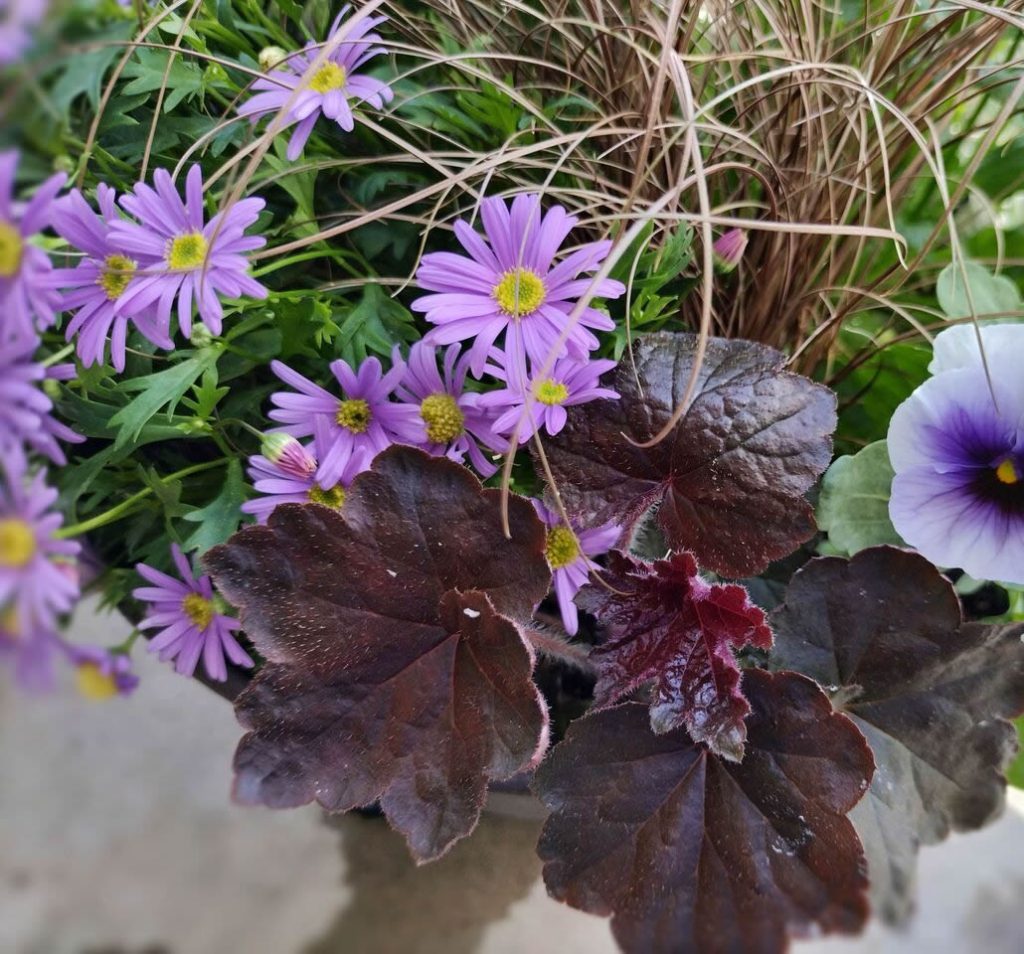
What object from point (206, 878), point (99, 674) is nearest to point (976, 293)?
point (99, 674)

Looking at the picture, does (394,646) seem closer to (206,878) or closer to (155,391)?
(155,391)

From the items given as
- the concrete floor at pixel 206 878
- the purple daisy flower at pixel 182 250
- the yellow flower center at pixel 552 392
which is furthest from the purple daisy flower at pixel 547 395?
the concrete floor at pixel 206 878

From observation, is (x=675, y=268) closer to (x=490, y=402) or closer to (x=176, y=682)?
(x=490, y=402)

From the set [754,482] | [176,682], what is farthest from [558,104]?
[176,682]

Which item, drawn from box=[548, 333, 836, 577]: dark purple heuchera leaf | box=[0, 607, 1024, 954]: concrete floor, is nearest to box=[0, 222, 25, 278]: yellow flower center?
box=[548, 333, 836, 577]: dark purple heuchera leaf

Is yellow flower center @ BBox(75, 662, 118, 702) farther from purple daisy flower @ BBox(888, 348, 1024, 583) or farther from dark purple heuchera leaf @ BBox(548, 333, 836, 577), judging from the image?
purple daisy flower @ BBox(888, 348, 1024, 583)

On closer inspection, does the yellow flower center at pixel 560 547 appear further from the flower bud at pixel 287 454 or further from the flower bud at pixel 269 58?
the flower bud at pixel 269 58
